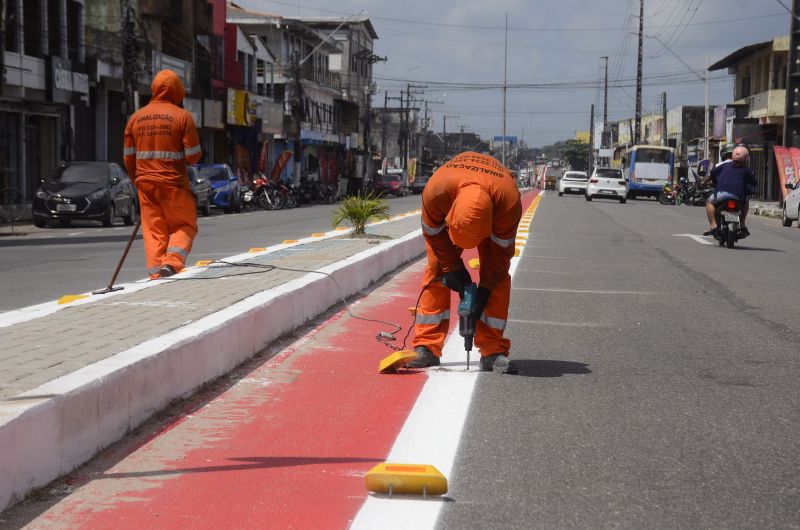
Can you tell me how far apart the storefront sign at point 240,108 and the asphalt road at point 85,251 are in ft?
82.5

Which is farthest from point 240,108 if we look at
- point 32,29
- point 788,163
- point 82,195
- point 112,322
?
point 112,322

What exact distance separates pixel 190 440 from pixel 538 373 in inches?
96.8

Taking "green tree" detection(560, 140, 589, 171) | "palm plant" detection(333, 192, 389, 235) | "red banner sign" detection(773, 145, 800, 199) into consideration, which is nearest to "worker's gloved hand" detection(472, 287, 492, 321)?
"palm plant" detection(333, 192, 389, 235)

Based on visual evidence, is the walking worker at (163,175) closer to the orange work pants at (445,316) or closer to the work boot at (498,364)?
the orange work pants at (445,316)

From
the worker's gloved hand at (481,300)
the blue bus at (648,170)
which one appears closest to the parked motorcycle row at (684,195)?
the blue bus at (648,170)

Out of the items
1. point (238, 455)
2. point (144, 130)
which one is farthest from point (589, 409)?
point (144, 130)

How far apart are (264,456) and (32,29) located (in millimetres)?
30665

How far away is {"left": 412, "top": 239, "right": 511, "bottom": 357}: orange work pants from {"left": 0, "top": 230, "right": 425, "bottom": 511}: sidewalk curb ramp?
112cm

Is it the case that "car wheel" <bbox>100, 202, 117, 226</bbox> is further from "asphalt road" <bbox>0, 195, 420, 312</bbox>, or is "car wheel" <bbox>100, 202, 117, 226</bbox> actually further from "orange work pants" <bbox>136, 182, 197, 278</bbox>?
"orange work pants" <bbox>136, 182, 197, 278</bbox>

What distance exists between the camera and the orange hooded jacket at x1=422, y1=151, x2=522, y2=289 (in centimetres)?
621

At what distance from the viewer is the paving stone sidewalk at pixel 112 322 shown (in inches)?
200

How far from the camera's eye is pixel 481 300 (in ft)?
21.3

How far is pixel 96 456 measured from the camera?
4684mm

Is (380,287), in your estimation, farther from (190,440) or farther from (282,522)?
(282,522)
